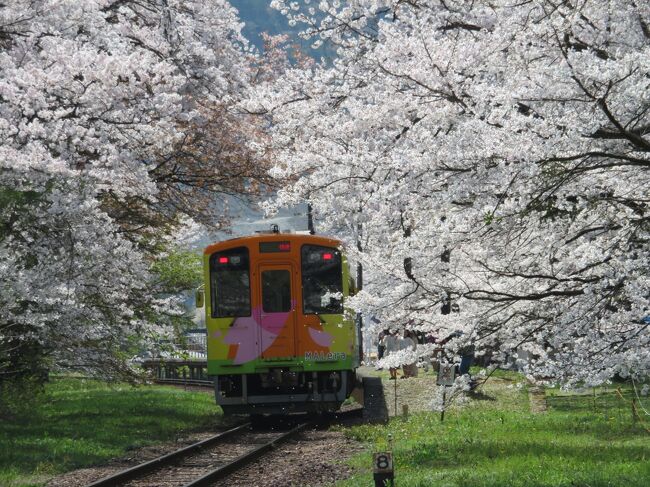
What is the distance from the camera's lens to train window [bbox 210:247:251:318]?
1688 cm

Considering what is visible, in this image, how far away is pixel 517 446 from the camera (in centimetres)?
1154

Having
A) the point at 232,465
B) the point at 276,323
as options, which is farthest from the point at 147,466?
the point at 276,323

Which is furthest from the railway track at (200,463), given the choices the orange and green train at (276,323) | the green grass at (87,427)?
the green grass at (87,427)

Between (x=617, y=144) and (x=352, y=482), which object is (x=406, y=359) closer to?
(x=352, y=482)

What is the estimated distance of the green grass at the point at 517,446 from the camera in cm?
895

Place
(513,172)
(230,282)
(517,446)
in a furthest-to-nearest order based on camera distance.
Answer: (230,282), (517,446), (513,172)

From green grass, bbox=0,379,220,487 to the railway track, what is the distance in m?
0.95

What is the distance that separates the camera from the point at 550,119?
6859 millimetres

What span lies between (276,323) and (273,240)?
1407 mm

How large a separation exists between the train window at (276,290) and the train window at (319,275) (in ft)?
0.89

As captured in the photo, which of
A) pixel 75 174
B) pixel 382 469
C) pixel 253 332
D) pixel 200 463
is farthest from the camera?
pixel 253 332

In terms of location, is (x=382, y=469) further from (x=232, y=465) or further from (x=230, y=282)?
(x=230, y=282)

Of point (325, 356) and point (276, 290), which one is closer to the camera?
point (325, 356)

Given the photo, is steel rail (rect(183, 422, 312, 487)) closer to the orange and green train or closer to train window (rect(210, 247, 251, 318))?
the orange and green train
